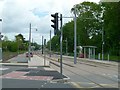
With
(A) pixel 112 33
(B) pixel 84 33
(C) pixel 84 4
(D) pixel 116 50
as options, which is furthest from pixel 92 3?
(A) pixel 112 33

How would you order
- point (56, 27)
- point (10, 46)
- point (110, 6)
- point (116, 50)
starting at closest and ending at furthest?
1. point (56, 27)
2. point (110, 6)
3. point (116, 50)
4. point (10, 46)

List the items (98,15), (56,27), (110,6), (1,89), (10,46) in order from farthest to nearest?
1. (10,46)
2. (98,15)
3. (110,6)
4. (56,27)
5. (1,89)

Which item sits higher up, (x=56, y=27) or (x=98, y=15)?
(x=98, y=15)

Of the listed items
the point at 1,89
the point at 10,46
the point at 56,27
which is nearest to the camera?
the point at 1,89

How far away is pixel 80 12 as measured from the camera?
120 metres

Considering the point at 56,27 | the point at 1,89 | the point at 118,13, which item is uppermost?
the point at 118,13

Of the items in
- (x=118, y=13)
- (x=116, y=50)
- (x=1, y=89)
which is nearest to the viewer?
(x=1, y=89)

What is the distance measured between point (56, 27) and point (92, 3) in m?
96.6

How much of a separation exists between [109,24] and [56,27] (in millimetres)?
62250

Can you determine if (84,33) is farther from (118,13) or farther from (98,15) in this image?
(118,13)

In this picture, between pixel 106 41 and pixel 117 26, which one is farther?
pixel 106 41

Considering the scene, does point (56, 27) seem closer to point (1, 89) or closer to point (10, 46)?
point (1, 89)

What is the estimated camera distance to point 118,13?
263 feet

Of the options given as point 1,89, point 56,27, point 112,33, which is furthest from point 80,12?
point 1,89
